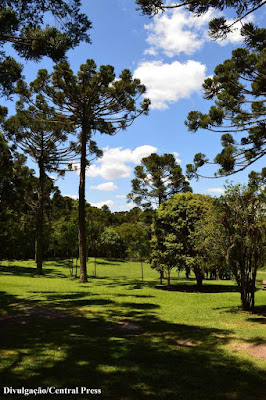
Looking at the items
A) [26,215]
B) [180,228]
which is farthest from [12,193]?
[180,228]

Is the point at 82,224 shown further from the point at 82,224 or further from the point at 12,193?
the point at 12,193

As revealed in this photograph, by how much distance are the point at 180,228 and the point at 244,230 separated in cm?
1078

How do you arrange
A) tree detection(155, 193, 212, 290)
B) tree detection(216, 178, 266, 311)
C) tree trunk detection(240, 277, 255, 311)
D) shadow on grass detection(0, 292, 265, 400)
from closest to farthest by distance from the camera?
shadow on grass detection(0, 292, 265, 400) → tree detection(216, 178, 266, 311) → tree trunk detection(240, 277, 255, 311) → tree detection(155, 193, 212, 290)

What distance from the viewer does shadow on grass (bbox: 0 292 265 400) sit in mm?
4500

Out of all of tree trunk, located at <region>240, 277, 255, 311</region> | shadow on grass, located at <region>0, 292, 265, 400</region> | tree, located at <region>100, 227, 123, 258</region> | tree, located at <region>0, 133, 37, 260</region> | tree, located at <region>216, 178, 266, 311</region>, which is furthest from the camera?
tree, located at <region>100, 227, 123, 258</region>

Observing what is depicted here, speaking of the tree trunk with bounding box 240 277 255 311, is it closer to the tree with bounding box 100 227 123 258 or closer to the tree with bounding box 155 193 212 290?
the tree with bounding box 155 193 212 290

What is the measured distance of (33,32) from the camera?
9.05 m

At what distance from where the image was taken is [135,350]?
20.6 feet

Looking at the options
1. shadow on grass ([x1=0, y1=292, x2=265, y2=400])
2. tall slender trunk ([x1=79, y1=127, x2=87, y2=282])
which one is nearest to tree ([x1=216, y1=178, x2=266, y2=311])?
shadow on grass ([x1=0, y1=292, x2=265, y2=400])

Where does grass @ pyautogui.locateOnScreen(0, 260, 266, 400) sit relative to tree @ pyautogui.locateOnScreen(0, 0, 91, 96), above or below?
below

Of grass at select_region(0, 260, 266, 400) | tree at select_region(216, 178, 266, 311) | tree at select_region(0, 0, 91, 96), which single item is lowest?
grass at select_region(0, 260, 266, 400)

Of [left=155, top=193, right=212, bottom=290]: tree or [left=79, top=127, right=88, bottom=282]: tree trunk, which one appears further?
[left=155, top=193, right=212, bottom=290]: tree

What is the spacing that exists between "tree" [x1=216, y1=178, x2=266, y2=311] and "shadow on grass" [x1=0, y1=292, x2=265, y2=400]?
3.45 metres

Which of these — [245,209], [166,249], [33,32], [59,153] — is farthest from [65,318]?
[59,153]
